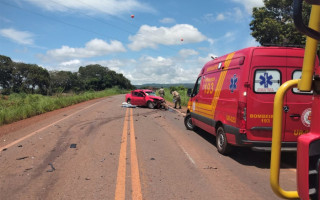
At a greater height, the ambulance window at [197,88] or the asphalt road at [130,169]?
the ambulance window at [197,88]

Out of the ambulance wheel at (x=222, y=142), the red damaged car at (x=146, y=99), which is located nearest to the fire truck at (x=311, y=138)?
the ambulance wheel at (x=222, y=142)

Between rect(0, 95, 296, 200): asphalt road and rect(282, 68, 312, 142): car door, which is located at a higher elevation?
rect(282, 68, 312, 142): car door

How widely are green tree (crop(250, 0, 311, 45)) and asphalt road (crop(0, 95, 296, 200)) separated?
48.7 feet

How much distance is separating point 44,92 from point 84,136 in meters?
62.8

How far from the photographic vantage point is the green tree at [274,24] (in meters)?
19.1

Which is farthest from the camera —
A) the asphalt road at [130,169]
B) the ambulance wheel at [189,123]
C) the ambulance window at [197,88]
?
the ambulance wheel at [189,123]

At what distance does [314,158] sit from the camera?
2.06m

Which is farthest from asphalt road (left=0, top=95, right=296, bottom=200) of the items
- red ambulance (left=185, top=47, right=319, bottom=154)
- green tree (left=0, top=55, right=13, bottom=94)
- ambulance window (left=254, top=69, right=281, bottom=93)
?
green tree (left=0, top=55, right=13, bottom=94)

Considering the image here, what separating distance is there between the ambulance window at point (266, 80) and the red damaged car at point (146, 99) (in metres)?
14.1

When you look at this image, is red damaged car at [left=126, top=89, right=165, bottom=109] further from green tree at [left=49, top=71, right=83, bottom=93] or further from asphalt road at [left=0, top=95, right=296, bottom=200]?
green tree at [left=49, top=71, right=83, bottom=93]

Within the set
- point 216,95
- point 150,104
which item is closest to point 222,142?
point 216,95

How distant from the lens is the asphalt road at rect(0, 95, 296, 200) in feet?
13.5

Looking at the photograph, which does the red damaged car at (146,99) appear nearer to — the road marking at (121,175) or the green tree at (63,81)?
the road marking at (121,175)

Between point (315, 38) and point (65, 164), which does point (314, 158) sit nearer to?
point (315, 38)
